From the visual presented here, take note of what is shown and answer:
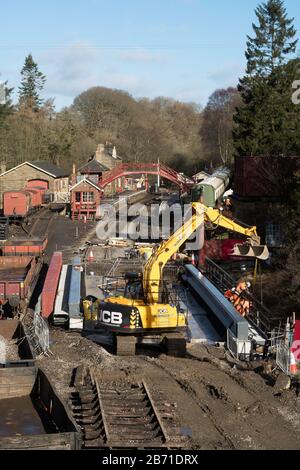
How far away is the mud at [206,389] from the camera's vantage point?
1159 cm

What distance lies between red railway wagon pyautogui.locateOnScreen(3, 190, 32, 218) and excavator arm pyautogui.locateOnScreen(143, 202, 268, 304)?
77.2 feet

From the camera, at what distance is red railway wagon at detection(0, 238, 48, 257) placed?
26609 mm

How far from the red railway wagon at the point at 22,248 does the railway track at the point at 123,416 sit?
42.9ft

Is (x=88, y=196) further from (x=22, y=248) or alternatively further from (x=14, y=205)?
(x=22, y=248)

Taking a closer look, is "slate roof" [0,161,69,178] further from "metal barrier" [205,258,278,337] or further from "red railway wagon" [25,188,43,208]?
"metal barrier" [205,258,278,337]

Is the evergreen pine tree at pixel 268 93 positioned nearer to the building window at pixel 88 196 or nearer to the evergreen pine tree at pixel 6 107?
the building window at pixel 88 196

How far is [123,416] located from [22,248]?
1583cm

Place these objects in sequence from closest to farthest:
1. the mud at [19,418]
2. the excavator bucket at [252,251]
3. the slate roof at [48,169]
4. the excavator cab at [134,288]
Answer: the mud at [19,418] → the excavator bucket at [252,251] → the excavator cab at [134,288] → the slate roof at [48,169]

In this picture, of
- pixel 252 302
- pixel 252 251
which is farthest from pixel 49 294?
pixel 252 251

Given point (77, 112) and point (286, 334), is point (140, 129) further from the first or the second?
point (286, 334)

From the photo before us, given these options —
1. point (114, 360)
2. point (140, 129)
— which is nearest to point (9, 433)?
point (114, 360)

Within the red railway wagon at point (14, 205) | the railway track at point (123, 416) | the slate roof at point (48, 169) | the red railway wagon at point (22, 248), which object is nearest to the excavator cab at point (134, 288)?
the railway track at point (123, 416)

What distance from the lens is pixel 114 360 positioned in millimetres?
15938

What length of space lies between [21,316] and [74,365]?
14.7 feet
